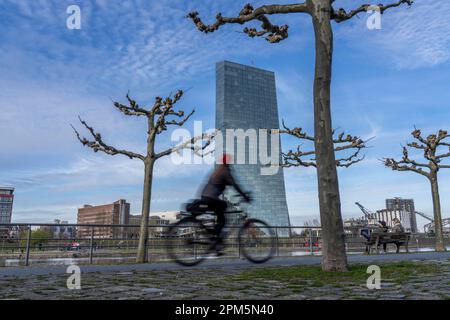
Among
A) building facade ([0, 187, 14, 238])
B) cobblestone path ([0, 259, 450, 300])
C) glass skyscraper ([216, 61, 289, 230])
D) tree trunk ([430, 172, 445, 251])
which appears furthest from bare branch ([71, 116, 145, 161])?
building facade ([0, 187, 14, 238])

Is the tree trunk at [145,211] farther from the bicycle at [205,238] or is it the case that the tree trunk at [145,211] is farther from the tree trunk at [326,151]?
the tree trunk at [326,151]

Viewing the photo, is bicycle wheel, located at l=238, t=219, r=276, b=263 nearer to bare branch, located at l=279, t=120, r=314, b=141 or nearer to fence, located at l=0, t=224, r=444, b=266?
fence, located at l=0, t=224, r=444, b=266

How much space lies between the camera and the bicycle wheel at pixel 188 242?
31.4 feet

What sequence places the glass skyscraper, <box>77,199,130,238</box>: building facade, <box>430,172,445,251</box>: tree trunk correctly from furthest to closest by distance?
the glass skyscraper < <box>77,199,130,238</box>: building facade < <box>430,172,445,251</box>: tree trunk

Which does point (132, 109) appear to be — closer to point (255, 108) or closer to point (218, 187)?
point (218, 187)

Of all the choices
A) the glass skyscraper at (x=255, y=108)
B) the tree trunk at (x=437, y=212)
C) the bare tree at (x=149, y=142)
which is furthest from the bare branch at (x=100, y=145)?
the glass skyscraper at (x=255, y=108)

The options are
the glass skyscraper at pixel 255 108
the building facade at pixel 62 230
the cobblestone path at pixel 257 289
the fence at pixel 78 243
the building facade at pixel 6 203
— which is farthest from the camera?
the building facade at pixel 6 203

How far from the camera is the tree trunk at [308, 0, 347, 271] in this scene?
7.79m

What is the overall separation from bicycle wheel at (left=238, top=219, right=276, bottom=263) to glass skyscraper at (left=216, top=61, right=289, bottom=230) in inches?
4863

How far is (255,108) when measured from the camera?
144 meters

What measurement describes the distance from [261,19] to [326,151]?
3681mm

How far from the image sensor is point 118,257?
47.3ft

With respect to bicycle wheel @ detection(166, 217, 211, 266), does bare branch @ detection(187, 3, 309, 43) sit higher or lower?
higher

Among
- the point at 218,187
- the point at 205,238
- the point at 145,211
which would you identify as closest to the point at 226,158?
the point at 218,187
